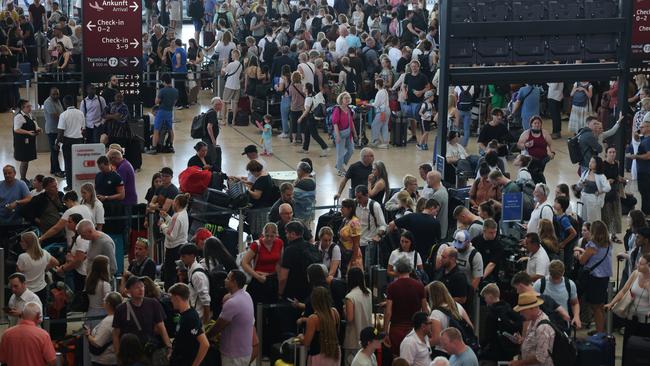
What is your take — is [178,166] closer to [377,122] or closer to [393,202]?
[377,122]

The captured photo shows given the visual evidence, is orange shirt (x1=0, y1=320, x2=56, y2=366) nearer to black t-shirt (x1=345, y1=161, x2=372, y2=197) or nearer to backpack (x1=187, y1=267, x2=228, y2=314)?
backpack (x1=187, y1=267, x2=228, y2=314)

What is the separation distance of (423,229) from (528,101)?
10529 millimetres

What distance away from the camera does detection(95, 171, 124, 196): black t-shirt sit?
16875 mm

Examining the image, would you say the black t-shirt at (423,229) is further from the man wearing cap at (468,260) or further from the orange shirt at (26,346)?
the orange shirt at (26,346)

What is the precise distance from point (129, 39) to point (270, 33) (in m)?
10.1

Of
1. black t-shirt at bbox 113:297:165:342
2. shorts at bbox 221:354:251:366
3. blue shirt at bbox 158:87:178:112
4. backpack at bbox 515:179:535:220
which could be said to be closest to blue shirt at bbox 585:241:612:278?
backpack at bbox 515:179:535:220

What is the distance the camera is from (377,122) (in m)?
25.4

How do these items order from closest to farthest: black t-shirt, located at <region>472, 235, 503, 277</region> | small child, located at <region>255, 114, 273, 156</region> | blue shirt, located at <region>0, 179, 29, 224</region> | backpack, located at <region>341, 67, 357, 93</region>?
black t-shirt, located at <region>472, 235, 503, 277</region>
blue shirt, located at <region>0, 179, 29, 224</region>
small child, located at <region>255, 114, 273, 156</region>
backpack, located at <region>341, 67, 357, 93</region>

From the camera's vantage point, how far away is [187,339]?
11.8 m

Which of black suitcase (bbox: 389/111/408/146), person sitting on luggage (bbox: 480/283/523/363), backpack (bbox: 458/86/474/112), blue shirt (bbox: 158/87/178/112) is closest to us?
person sitting on luggage (bbox: 480/283/523/363)

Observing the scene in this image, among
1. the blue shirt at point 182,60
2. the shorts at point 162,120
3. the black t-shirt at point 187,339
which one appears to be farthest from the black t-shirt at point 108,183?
the blue shirt at point 182,60

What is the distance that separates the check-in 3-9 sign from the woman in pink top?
383 cm

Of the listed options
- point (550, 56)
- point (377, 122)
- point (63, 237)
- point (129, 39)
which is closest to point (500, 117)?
point (550, 56)

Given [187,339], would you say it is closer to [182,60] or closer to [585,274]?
[585,274]
